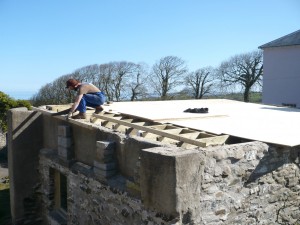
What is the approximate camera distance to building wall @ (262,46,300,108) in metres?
19.7

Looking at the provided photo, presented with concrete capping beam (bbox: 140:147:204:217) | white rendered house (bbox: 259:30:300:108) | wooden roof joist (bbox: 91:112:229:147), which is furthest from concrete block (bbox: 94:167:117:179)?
white rendered house (bbox: 259:30:300:108)

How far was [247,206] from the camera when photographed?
216 inches

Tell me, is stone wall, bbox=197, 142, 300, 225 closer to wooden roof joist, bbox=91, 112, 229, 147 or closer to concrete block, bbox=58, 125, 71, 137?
wooden roof joist, bbox=91, 112, 229, 147

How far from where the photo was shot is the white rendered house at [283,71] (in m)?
19.7

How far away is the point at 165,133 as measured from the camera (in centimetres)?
601

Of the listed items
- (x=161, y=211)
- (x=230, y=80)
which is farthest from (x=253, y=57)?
(x=161, y=211)

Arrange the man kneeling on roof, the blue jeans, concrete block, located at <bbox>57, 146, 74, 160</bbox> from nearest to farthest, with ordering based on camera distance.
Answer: concrete block, located at <bbox>57, 146, 74, 160</bbox> → the man kneeling on roof → the blue jeans

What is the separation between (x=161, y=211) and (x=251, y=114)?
5266mm

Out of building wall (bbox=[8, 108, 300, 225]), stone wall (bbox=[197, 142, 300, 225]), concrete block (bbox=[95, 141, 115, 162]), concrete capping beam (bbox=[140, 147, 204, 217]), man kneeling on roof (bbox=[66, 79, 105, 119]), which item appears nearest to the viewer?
concrete capping beam (bbox=[140, 147, 204, 217])

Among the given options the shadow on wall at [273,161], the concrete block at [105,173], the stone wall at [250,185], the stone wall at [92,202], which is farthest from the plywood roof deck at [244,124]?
the concrete block at [105,173]

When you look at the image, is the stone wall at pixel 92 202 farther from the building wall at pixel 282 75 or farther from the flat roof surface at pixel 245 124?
the building wall at pixel 282 75

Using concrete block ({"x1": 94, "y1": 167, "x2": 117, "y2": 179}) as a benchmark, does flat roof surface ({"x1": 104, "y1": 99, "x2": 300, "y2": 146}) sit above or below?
above

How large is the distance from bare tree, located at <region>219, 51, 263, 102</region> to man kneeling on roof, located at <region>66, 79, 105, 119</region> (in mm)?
22645

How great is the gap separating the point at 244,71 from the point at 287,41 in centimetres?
1017
